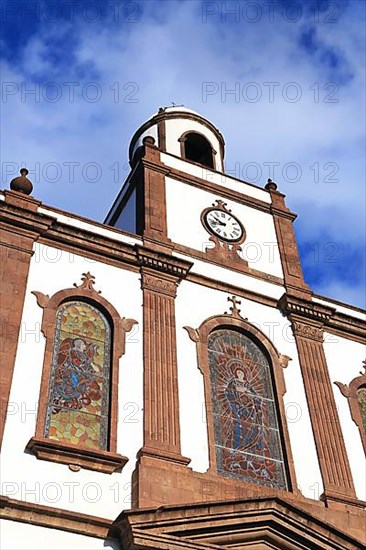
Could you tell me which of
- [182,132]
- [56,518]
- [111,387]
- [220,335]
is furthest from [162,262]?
[182,132]

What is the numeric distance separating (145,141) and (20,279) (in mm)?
6156

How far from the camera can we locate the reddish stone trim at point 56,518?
1110 centimetres

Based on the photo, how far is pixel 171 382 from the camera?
14.0 m

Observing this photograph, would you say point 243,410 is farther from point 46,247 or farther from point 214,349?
point 46,247

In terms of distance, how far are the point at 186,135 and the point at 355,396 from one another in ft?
29.0

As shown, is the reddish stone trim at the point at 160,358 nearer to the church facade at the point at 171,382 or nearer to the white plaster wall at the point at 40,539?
the church facade at the point at 171,382

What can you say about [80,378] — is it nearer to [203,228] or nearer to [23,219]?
[23,219]

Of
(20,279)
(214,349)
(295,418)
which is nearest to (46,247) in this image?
(20,279)

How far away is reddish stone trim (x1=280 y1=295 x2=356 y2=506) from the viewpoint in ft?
46.9

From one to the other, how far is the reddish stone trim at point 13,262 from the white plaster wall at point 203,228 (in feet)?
10.9

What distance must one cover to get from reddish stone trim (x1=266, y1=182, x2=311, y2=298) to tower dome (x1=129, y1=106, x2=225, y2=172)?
2166 millimetres

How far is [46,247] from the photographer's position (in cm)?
1495

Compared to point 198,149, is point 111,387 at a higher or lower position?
lower

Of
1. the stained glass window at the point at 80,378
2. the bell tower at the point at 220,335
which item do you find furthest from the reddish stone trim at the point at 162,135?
the stained glass window at the point at 80,378
